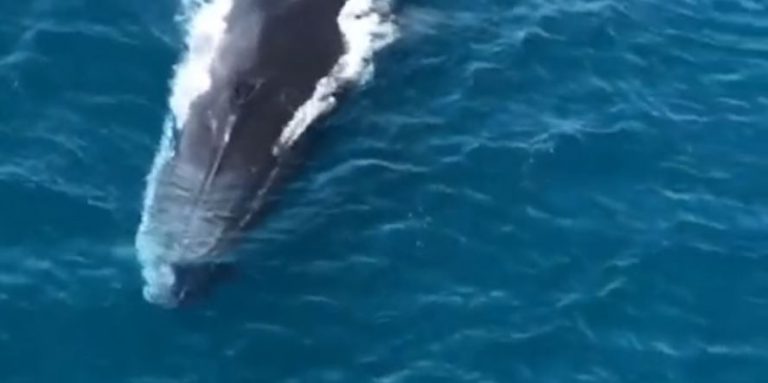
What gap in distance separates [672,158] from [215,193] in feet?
40.0

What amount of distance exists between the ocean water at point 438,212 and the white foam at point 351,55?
0.40 metres

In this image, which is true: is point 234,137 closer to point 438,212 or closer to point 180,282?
point 180,282

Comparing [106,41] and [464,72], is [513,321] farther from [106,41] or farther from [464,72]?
[106,41]

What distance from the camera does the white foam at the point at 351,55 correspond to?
35.1 meters

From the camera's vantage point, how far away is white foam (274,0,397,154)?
115ft

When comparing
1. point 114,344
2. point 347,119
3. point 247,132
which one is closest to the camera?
point 114,344

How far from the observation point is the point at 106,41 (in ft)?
125

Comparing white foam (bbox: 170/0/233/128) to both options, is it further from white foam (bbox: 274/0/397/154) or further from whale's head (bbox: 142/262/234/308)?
whale's head (bbox: 142/262/234/308)

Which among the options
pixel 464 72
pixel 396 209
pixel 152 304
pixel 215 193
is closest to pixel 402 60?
pixel 464 72

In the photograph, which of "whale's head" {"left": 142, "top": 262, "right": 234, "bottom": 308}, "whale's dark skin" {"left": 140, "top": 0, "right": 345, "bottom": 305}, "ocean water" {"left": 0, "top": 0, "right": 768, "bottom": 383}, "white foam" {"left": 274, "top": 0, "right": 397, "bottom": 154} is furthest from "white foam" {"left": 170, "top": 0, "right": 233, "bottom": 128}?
"whale's head" {"left": 142, "top": 262, "right": 234, "bottom": 308}

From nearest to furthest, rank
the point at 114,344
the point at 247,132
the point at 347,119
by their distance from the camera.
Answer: the point at 114,344, the point at 247,132, the point at 347,119

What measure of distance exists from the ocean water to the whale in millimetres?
524

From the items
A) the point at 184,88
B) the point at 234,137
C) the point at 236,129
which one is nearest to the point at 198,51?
the point at 184,88

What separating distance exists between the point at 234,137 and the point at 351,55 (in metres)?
5.42
